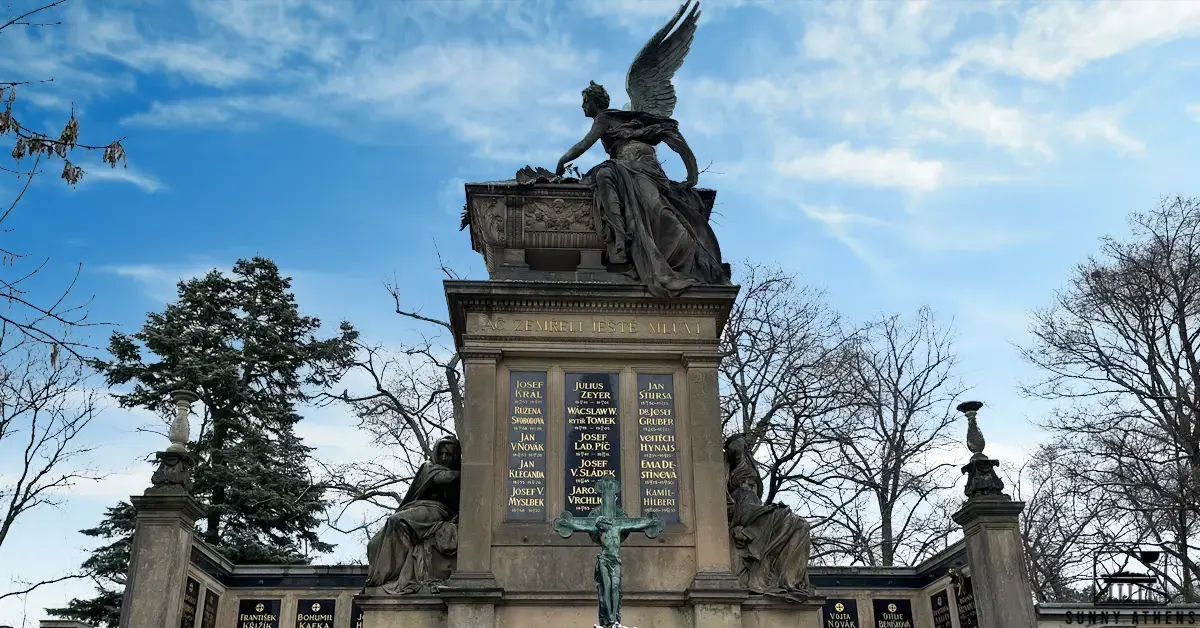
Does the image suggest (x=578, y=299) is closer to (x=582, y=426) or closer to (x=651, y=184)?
(x=582, y=426)

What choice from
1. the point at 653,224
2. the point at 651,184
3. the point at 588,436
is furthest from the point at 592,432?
the point at 651,184

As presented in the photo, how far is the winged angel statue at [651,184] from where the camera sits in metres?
14.7

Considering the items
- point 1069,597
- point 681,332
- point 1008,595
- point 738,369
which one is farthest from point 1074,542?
point 681,332

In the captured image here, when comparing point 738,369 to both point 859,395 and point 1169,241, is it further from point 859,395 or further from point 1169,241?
point 1169,241

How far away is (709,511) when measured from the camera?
13.0 m

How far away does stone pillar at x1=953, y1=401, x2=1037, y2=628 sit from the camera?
44.7 feet

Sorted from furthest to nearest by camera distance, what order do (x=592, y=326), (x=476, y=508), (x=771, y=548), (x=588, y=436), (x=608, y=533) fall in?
(x=592, y=326)
(x=588, y=436)
(x=771, y=548)
(x=476, y=508)
(x=608, y=533)

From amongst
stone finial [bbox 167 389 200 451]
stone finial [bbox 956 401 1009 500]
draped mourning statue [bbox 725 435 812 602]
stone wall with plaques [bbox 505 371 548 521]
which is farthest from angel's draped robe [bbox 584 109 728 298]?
stone finial [bbox 167 389 200 451]

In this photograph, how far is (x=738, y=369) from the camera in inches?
1120

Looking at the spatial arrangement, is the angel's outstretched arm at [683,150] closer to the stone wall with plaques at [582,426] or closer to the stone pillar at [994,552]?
the stone wall with plaques at [582,426]

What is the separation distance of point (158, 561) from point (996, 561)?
10.7m

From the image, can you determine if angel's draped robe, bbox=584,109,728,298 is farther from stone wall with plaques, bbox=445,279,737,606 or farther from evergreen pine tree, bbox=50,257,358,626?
evergreen pine tree, bbox=50,257,358,626

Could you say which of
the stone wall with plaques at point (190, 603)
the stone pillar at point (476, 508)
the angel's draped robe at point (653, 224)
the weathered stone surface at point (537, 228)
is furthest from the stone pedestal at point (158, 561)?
the angel's draped robe at point (653, 224)

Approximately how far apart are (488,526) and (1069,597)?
2244 centimetres
